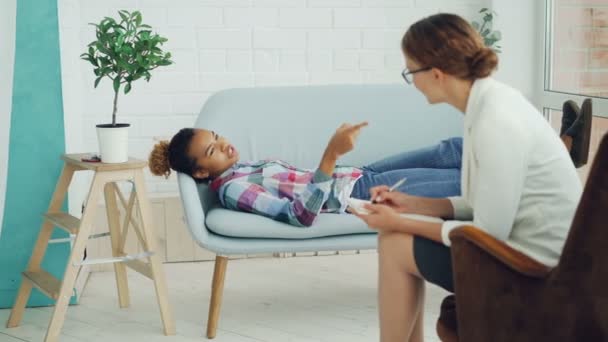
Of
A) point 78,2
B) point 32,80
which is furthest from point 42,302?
point 78,2

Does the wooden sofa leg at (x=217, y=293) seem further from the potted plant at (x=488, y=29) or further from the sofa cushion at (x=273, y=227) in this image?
the potted plant at (x=488, y=29)

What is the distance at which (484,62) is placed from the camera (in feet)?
5.42

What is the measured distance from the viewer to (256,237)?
2.66m

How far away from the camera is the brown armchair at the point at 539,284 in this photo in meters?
1.33

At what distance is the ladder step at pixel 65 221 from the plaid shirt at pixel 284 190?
51cm

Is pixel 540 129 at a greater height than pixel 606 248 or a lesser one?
greater

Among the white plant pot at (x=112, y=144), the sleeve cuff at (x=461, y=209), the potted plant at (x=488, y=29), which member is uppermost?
the potted plant at (x=488, y=29)

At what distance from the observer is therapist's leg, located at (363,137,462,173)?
3010 mm

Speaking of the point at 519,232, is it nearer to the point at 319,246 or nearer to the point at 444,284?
the point at 444,284


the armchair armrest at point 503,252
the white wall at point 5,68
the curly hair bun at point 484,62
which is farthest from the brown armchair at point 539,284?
the white wall at point 5,68

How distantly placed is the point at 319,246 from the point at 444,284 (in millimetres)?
975

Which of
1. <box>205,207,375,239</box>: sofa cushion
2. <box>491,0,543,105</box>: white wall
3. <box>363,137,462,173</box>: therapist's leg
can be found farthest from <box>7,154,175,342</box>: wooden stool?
<box>491,0,543,105</box>: white wall

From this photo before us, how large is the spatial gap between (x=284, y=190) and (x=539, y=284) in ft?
5.05

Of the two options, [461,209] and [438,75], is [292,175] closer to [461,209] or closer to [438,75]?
[461,209]
